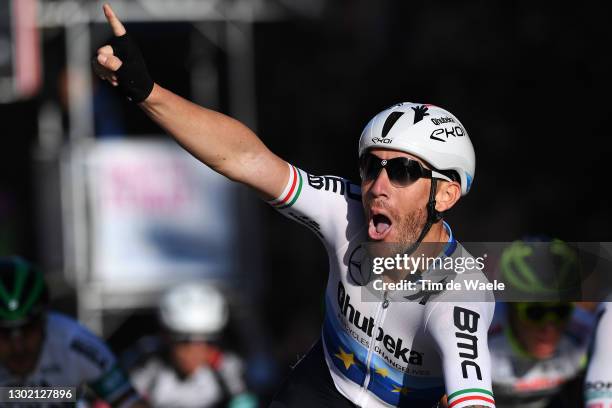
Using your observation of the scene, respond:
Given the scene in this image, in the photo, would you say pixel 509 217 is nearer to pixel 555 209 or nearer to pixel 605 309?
pixel 555 209

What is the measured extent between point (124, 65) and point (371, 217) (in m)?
1.24

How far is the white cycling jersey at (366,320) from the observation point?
4914 mm

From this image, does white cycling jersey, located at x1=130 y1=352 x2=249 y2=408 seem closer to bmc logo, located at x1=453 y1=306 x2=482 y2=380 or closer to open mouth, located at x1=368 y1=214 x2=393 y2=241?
open mouth, located at x1=368 y1=214 x2=393 y2=241

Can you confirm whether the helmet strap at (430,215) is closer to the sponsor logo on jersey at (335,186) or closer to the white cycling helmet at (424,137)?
the white cycling helmet at (424,137)

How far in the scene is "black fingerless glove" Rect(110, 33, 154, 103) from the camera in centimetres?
462

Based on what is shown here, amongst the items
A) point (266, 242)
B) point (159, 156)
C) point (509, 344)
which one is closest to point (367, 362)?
point (509, 344)

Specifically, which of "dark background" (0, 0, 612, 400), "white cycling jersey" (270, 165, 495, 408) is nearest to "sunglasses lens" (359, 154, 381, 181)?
"white cycling jersey" (270, 165, 495, 408)

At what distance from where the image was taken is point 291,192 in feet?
17.1

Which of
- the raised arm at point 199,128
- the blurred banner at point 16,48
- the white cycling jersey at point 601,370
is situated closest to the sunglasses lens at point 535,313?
the white cycling jersey at point 601,370

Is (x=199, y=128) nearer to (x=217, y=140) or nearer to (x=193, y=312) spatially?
(x=217, y=140)

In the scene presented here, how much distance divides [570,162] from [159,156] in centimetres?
473

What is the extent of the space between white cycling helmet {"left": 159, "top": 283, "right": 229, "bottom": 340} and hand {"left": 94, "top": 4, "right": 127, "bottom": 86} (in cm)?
536

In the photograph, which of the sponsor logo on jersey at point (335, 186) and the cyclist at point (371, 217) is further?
the sponsor logo on jersey at point (335, 186)

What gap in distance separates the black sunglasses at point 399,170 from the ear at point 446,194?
9 centimetres
